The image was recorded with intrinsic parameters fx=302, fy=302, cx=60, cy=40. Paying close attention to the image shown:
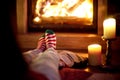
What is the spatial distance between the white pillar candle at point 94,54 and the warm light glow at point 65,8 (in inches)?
28.1

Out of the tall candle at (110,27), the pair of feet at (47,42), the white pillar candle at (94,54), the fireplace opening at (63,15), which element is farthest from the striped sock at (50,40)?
the fireplace opening at (63,15)

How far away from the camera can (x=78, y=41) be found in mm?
2545

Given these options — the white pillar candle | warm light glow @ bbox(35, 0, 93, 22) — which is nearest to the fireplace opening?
warm light glow @ bbox(35, 0, 93, 22)

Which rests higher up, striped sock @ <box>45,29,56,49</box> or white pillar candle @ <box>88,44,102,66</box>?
striped sock @ <box>45,29,56,49</box>

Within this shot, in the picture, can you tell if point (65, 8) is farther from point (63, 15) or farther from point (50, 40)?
point (50, 40)

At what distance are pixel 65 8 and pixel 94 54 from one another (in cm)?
81

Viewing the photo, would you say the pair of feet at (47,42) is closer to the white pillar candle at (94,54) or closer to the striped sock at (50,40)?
the striped sock at (50,40)

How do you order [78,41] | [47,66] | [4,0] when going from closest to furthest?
[4,0]
[47,66]
[78,41]

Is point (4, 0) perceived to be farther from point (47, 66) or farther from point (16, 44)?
point (47, 66)

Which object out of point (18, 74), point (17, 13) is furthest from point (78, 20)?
point (18, 74)

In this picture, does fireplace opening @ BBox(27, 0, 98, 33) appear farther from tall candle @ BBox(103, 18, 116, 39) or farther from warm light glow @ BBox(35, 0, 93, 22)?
tall candle @ BBox(103, 18, 116, 39)

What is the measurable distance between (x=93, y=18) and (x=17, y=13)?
2.18 feet

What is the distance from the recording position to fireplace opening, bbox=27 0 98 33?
103 inches

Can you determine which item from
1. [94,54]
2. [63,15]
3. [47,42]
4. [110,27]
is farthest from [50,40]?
[63,15]
